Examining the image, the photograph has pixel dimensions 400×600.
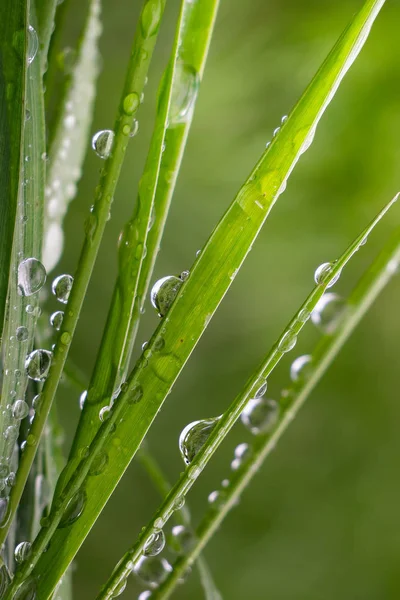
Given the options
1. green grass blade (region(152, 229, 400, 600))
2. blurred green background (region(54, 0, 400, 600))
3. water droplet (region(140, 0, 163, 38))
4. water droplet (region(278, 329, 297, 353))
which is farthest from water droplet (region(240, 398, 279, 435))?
blurred green background (region(54, 0, 400, 600))

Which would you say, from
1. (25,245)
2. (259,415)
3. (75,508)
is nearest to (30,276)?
(25,245)

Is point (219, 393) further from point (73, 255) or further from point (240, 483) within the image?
point (240, 483)

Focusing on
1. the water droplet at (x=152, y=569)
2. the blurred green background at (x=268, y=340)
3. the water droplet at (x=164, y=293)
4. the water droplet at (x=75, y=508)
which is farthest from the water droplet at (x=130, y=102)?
the blurred green background at (x=268, y=340)

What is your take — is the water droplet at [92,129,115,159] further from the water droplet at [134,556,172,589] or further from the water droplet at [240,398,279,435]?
the water droplet at [134,556,172,589]

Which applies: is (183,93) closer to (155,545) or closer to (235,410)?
(235,410)

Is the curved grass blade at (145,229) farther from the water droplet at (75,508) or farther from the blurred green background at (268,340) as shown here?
the blurred green background at (268,340)
